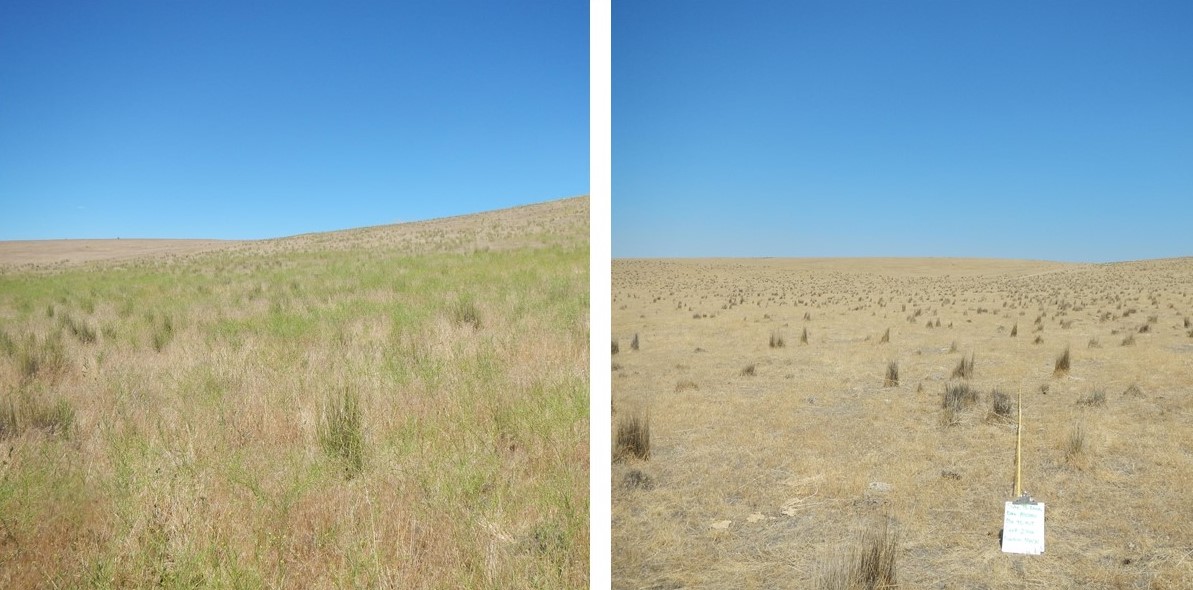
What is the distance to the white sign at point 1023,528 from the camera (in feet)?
6.98

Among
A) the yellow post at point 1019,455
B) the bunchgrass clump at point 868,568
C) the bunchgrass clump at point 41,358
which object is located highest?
the bunchgrass clump at point 41,358

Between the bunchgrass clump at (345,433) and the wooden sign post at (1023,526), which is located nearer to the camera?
the wooden sign post at (1023,526)

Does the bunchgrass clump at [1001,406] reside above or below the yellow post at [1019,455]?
above

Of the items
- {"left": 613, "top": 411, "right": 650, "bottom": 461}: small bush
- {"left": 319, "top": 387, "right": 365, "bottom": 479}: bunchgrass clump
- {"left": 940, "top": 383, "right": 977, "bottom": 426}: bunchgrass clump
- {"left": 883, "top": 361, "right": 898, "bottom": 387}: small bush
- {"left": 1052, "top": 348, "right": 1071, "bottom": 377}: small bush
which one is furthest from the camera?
{"left": 883, "top": 361, "right": 898, "bottom": 387}: small bush

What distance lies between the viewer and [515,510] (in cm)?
216

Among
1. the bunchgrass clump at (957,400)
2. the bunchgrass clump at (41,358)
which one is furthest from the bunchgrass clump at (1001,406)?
the bunchgrass clump at (41,358)

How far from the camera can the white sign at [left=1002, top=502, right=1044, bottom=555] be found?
213 cm

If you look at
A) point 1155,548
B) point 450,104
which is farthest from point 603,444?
point 450,104

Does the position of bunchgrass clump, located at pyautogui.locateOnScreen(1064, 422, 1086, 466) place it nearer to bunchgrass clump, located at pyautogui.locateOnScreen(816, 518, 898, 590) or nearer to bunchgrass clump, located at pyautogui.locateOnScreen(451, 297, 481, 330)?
bunchgrass clump, located at pyautogui.locateOnScreen(816, 518, 898, 590)

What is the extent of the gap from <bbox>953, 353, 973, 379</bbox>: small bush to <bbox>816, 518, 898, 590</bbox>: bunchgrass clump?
1002 mm

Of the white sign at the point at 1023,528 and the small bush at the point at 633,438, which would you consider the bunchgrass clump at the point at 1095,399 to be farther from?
the small bush at the point at 633,438

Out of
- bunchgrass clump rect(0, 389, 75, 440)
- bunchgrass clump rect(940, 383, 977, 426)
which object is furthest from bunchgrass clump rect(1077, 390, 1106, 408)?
bunchgrass clump rect(0, 389, 75, 440)

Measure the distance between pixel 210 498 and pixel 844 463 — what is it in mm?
2513

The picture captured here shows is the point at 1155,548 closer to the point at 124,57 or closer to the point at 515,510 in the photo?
the point at 515,510
